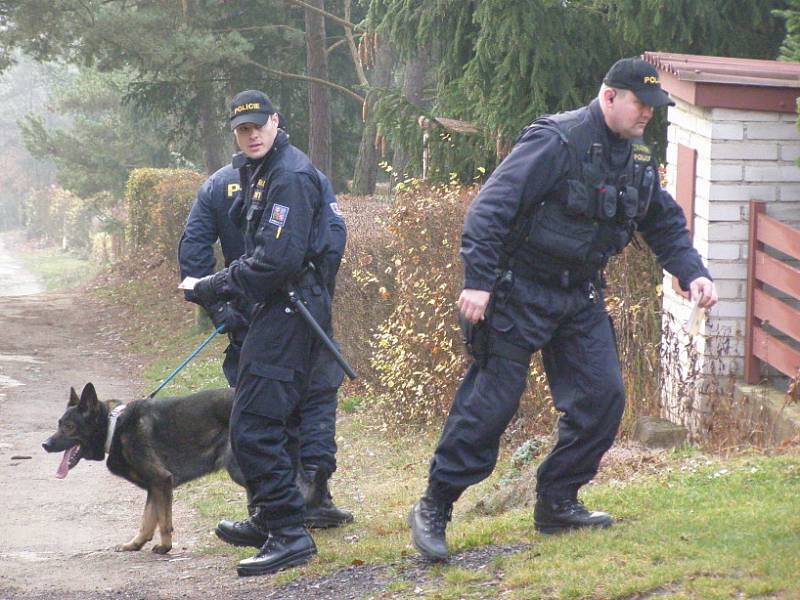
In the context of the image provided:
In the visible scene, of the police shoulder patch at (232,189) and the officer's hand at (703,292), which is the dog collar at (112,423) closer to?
the police shoulder patch at (232,189)

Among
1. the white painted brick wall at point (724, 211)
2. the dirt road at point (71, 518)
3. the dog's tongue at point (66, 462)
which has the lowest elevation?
the dirt road at point (71, 518)

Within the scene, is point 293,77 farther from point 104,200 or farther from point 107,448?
point 104,200

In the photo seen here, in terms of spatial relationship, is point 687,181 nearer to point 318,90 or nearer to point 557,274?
point 557,274

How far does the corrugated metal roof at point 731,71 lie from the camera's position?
770cm

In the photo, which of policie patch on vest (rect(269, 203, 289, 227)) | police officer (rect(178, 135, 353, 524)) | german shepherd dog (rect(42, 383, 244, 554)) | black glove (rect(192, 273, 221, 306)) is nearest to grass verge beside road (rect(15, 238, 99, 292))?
german shepherd dog (rect(42, 383, 244, 554))

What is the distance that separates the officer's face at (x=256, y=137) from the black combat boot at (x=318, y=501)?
1818 millimetres

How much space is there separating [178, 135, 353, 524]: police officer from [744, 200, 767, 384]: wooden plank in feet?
9.82

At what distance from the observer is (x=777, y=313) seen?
7516 mm

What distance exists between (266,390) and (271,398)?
4cm

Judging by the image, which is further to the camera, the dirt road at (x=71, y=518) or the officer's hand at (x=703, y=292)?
the dirt road at (x=71, y=518)

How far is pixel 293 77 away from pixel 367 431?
1096 centimetres

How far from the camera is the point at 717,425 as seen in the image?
7285mm

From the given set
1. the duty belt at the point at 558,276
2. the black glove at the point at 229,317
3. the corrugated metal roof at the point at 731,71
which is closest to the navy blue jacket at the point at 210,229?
the black glove at the point at 229,317

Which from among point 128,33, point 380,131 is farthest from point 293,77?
point 380,131
